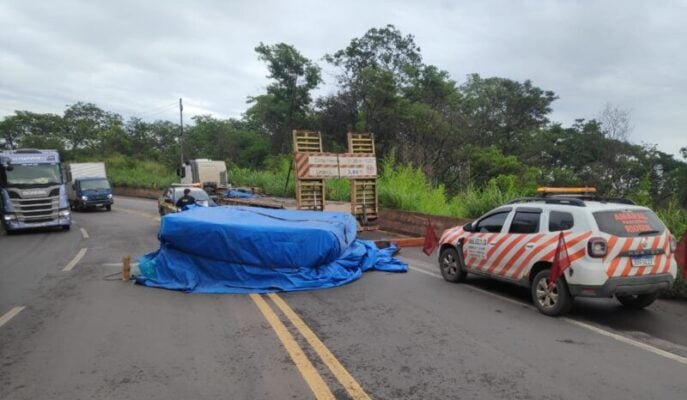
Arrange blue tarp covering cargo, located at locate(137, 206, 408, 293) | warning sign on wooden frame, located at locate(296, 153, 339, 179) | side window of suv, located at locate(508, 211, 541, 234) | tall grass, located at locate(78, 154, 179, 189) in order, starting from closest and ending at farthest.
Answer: side window of suv, located at locate(508, 211, 541, 234), blue tarp covering cargo, located at locate(137, 206, 408, 293), warning sign on wooden frame, located at locate(296, 153, 339, 179), tall grass, located at locate(78, 154, 179, 189)

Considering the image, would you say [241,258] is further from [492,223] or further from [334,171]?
[334,171]


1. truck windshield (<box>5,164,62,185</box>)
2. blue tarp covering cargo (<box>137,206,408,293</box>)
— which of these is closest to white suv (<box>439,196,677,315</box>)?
blue tarp covering cargo (<box>137,206,408,293</box>)

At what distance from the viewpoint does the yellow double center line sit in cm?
439

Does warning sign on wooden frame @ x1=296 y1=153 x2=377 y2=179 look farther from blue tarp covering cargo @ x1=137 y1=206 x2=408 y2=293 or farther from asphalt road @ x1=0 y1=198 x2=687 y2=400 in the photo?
asphalt road @ x1=0 y1=198 x2=687 y2=400

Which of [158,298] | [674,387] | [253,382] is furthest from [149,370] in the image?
[674,387]

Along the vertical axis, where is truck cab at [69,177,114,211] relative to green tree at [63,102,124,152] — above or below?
below

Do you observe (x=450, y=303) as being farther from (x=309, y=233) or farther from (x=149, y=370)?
(x=149, y=370)

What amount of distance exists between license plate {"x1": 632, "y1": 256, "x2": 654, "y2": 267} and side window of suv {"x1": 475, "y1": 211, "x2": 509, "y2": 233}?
2.09m

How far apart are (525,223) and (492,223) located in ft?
2.71

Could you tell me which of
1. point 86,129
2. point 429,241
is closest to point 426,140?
point 429,241

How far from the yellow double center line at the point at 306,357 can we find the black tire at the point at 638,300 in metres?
4.71

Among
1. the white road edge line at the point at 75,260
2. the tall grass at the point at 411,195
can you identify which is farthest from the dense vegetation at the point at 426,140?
the white road edge line at the point at 75,260

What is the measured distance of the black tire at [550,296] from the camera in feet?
22.4

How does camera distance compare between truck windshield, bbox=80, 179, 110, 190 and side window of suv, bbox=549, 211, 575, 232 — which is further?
truck windshield, bbox=80, 179, 110, 190
